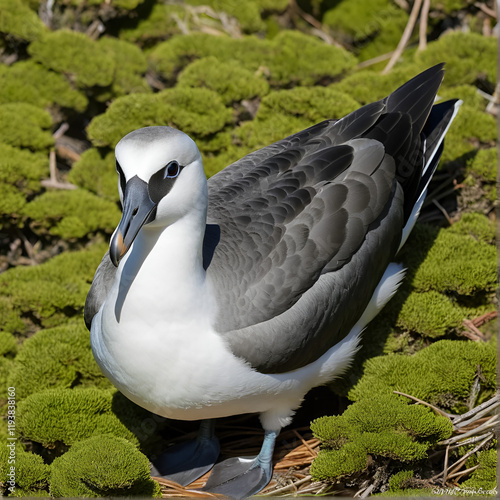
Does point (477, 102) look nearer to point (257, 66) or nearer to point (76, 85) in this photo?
point (257, 66)

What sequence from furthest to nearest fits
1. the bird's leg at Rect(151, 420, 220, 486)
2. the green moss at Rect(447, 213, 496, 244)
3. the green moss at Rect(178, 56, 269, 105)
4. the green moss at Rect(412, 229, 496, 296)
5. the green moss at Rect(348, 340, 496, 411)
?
the green moss at Rect(178, 56, 269, 105) → the green moss at Rect(447, 213, 496, 244) → the green moss at Rect(412, 229, 496, 296) → the bird's leg at Rect(151, 420, 220, 486) → the green moss at Rect(348, 340, 496, 411)

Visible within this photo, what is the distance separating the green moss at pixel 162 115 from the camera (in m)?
5.70

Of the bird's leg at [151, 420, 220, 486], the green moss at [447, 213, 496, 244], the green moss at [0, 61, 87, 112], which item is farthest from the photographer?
the green moss at [0, 61, 87, 112]

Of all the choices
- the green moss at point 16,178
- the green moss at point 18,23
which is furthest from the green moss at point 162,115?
the green moss at point 18,23

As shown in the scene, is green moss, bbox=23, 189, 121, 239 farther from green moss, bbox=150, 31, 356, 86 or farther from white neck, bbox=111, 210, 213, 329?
white neck, bbox=111, 210, 213, 329

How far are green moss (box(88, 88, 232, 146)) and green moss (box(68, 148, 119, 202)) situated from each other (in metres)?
0.15

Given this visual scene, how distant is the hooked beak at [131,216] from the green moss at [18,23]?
3957mm

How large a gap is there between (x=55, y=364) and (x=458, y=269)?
2.53 meters

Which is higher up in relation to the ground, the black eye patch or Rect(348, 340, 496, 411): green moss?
the black eye patch

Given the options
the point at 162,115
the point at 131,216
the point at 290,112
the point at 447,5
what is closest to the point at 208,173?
the point at 162,115

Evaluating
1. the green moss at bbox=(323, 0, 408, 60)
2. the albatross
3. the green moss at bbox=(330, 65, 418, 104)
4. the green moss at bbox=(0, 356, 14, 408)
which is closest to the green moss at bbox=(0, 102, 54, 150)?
the albatross

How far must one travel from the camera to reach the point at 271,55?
663 cm

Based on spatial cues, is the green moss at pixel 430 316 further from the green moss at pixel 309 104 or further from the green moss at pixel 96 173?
the green moss at pixel 96 173

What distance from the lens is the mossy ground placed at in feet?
12.6
